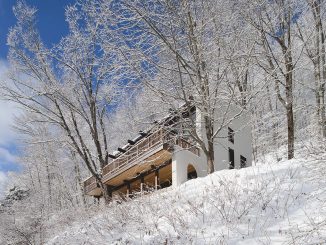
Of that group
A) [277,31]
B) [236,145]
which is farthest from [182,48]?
[236,145]

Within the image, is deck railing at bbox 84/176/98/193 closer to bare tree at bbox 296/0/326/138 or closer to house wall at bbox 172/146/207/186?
house wall at bbox 172/146/207/186

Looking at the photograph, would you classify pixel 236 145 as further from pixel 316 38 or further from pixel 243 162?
pixel 316 38

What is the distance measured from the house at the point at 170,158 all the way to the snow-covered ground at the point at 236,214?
186 inches

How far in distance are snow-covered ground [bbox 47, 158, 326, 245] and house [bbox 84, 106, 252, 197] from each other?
15.5 ft

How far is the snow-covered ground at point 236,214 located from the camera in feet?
24.8

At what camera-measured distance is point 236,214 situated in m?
8.84

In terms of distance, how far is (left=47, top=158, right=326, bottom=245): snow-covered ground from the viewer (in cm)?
757

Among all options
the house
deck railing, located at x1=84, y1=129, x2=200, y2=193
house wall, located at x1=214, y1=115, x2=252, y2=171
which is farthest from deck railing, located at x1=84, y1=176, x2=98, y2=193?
house wall, located at x1=214, y1=115, x2=252, y2=171

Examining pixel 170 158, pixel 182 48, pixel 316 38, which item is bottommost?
pixel 170 158

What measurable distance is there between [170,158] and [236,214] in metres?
13.9

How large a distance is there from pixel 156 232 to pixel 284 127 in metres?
18.8

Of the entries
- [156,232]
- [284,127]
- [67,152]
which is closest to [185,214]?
[156,232]

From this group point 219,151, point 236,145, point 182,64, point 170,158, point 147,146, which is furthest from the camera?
point 236,145

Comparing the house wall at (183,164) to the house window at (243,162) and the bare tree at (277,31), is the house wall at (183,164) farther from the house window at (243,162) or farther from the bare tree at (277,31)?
the house window at (243,162)
